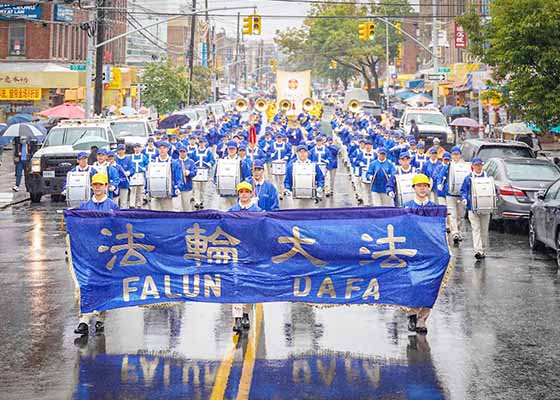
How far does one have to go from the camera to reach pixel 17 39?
186 feet

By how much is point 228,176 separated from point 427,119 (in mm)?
23265

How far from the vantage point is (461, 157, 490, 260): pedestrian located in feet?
56.1

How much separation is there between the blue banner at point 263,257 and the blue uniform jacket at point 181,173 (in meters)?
9.17

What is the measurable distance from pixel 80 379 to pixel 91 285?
6.67 ft

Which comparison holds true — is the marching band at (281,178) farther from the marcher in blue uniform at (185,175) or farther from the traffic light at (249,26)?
the traffic light at (249,26)

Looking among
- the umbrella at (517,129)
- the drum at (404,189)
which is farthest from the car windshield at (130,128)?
the drum at (404,189)

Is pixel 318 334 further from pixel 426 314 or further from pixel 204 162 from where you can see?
pixel 204 162

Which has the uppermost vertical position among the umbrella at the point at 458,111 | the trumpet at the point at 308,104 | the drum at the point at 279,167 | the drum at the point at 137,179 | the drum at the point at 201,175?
the trumpet at the point at 308,104

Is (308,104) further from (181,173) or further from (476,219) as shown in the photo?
(476,219)

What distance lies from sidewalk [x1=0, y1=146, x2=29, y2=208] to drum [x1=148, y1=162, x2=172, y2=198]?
8.25 metres

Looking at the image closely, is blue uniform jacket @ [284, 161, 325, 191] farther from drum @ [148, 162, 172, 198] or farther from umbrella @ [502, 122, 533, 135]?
umbrella @ [502, 122, 533, 135]

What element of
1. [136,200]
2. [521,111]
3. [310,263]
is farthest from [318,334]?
[521,111]

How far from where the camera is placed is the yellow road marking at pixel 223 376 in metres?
8.70

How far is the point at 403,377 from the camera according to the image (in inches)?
368
